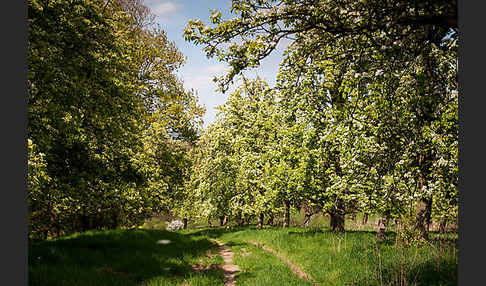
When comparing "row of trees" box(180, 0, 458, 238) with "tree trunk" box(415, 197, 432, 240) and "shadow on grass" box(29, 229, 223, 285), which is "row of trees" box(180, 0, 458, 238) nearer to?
"tree trunk" box(415, 197, 432, 240)

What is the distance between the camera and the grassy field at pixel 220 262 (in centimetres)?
730

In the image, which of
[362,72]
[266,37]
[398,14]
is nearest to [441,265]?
→ [362,72]

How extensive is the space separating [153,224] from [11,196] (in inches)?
1309

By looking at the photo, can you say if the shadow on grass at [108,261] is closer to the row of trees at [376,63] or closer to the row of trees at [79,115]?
the row of trees at [79,115]

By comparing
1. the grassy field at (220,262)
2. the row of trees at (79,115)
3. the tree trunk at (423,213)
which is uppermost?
the row of trees at (79,115)

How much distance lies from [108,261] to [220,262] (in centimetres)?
499

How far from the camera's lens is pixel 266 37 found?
5324mm

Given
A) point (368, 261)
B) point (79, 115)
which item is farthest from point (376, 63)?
point (79, 115)

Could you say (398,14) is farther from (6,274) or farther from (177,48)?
(177,48)

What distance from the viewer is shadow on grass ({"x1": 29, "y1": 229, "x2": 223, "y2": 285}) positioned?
7195mm

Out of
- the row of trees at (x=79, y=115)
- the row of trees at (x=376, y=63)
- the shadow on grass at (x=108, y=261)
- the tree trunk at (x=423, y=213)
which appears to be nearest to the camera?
the row of trees at (x=376, y=63)

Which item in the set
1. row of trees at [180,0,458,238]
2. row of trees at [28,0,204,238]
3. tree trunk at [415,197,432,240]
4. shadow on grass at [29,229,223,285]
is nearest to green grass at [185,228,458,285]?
tree trunk at [415,197,432,240]

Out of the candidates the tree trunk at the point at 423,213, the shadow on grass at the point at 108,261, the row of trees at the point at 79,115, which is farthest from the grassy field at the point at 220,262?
the row of trees at the point at 79,115

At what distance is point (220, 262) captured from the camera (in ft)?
40.9
